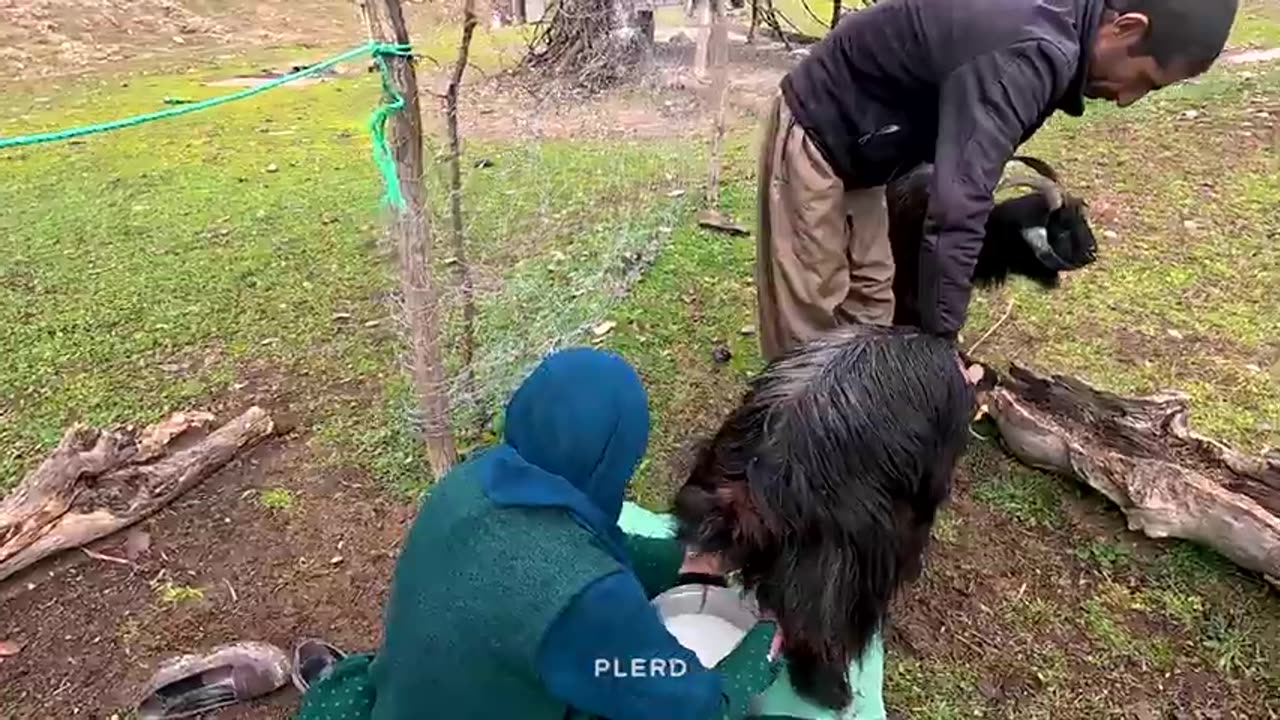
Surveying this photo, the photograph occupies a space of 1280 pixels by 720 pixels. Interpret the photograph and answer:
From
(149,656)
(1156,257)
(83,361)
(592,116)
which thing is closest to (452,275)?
(149,656)

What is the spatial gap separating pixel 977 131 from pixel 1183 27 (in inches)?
17.8

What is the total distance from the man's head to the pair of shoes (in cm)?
211

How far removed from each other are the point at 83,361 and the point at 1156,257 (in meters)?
4.35

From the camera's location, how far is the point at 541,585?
1.53 meters

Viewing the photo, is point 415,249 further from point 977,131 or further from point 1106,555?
point 1106,555

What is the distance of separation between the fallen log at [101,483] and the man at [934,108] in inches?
69.3

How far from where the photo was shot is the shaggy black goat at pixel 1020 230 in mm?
2908

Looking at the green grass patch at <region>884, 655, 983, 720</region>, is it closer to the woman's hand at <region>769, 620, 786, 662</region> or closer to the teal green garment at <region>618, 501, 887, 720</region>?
the teal green garment at <region>618, 501, 887, 720</region>

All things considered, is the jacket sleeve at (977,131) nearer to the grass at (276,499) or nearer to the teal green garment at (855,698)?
the teal green garment at (855,698)

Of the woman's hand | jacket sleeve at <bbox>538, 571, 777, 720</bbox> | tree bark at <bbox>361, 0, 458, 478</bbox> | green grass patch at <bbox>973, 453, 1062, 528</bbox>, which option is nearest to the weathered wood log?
green grass patch at <bbox>973, 453, 1062, 528</bbox>

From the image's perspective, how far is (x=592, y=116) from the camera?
492 cm

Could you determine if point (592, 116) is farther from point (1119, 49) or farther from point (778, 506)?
point (778, 506)

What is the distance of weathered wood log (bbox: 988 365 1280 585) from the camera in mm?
2605

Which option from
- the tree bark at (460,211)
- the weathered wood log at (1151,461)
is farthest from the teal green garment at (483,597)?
the weathered wood log at (1151,461)
